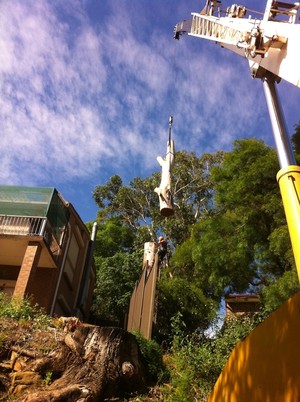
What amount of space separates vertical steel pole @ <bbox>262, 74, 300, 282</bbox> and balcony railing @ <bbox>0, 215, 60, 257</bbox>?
11709 mm

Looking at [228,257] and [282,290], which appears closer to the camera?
[282,290]

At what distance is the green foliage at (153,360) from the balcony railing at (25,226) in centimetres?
720

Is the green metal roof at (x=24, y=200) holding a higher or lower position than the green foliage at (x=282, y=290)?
higher

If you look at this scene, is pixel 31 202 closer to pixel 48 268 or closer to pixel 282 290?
pixel 48 268

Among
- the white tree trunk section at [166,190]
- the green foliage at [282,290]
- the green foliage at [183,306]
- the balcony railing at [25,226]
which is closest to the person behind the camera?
the white tree trunk section at [166,190]

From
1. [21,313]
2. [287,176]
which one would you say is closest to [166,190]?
[287,176]

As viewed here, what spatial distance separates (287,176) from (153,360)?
6689mm

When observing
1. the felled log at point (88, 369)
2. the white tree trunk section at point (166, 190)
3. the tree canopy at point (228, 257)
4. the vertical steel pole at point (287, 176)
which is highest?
the tree canopy at point (228, 257)

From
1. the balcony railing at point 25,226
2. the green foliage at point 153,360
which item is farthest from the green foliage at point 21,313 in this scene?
the balcony railing at point 25,226

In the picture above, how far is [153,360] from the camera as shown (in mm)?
9641

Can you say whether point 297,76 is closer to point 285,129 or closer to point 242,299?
point 285,129

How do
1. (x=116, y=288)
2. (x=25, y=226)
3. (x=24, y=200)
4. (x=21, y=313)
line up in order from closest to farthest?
(x=21, y=313) → (x=25, y=226) → (x=24, y=200) → (x=116, y=288)

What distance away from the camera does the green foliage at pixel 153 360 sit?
30.3 feet

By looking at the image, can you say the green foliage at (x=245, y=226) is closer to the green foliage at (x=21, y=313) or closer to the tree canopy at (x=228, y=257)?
the tree canopy at (x=228, y=257)
